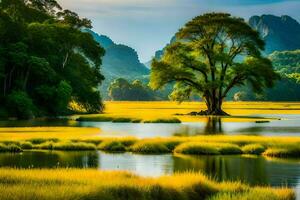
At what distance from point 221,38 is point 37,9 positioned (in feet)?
144

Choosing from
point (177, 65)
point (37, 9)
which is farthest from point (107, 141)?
point (37, 9)

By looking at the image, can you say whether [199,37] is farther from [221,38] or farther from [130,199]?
[130,199]

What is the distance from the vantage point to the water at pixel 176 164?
33469mm

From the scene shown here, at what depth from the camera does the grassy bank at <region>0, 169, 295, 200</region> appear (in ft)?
69.1

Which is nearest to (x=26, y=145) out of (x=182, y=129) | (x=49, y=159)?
→ (x=49, y=159)

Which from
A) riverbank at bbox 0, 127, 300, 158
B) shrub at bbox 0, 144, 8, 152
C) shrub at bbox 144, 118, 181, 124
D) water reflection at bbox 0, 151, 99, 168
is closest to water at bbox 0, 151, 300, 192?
water reflection at bbox 0, 151, 99, 168

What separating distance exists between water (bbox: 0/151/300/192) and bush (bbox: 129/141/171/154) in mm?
2502

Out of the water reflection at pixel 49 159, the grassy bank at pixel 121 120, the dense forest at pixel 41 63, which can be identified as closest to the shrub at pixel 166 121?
the grassy bank at pixel 121 120

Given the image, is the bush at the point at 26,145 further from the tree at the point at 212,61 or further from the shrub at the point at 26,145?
the tree at the point at 212,61

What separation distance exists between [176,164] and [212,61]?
78.8m

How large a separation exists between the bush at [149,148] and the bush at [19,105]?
48.0m

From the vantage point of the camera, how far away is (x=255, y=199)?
23797 millimetres

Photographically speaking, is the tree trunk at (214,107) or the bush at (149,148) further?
the tree trunk at (214,107)

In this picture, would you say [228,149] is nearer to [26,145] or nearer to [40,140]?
[40,140]
